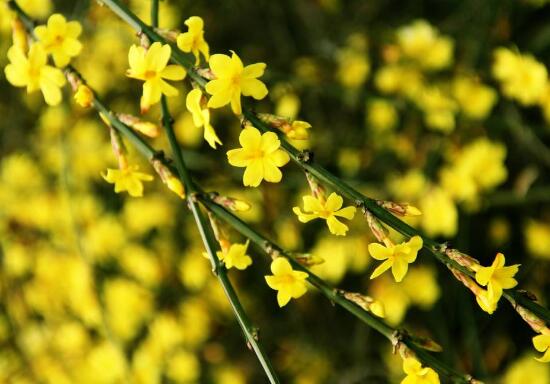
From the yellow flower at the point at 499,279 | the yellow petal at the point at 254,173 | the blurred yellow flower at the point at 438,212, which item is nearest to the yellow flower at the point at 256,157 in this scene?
the yellow petal at the point at 254,173

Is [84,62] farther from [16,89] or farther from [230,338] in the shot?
[230,338]

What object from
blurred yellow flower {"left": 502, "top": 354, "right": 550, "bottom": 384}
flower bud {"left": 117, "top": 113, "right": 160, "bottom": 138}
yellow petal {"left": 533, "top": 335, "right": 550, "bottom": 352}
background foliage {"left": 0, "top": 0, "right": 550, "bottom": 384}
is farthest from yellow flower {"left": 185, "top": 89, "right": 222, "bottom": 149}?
blurred yellow flower {"left": 502, "top": 354, "right": 550, "bottom": 384}

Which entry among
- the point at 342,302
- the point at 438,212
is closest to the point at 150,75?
the point at 342,302

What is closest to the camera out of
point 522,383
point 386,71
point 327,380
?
point 522,383

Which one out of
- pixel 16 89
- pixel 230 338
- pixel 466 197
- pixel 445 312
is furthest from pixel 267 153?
pixel 16 89

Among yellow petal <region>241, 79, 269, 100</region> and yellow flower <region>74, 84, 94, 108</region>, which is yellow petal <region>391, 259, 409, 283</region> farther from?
yellow flower <region>74, 84, 94, 108</region>

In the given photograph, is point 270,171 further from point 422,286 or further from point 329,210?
point 422,286
